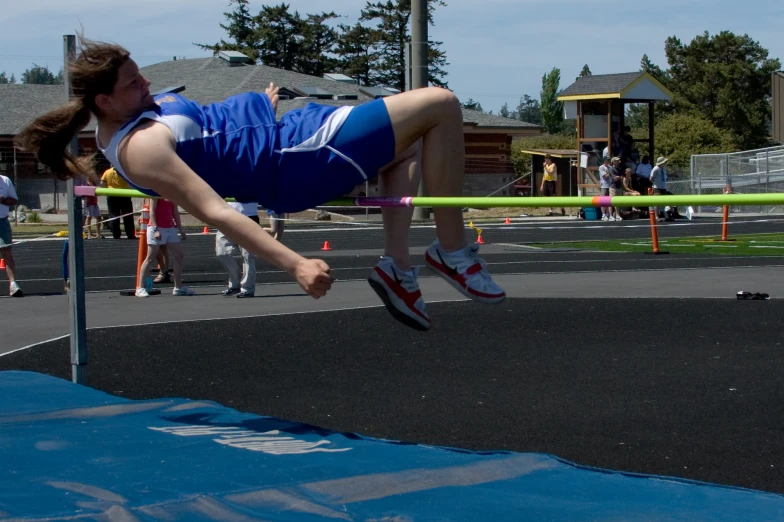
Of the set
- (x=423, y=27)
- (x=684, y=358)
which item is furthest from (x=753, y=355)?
(x=423, y=27)

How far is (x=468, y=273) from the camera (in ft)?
11.6

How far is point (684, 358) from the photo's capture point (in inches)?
251

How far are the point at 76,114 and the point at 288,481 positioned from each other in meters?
1.40

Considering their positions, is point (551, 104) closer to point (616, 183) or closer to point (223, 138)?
point (616, 183)

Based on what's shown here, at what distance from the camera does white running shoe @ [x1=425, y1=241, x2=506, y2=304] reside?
11.6 ft

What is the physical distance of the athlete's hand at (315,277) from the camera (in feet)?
9.02

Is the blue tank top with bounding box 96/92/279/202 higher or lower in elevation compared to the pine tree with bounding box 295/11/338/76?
lower

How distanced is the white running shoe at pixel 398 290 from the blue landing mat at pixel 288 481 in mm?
464

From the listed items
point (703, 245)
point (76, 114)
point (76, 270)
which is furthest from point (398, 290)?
point (703, 245)

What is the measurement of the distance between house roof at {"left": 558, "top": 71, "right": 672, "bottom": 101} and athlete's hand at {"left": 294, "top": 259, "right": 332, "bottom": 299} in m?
23.9

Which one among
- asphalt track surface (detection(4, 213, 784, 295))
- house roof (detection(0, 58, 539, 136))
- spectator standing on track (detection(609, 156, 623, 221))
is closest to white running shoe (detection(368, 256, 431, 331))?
asphalt track surface (detection(4, 213, 784, 295))

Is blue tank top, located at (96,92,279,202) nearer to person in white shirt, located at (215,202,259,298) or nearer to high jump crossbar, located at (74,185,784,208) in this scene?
high jump crossbar, located at (74,185,784,208)

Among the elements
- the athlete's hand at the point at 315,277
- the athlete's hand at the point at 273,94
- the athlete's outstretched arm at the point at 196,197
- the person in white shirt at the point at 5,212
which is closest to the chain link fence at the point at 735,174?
the person in white shirt at the point at 5,212

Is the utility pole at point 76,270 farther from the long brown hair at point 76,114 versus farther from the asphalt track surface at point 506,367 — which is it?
the asphalt track surface at point 506,367
